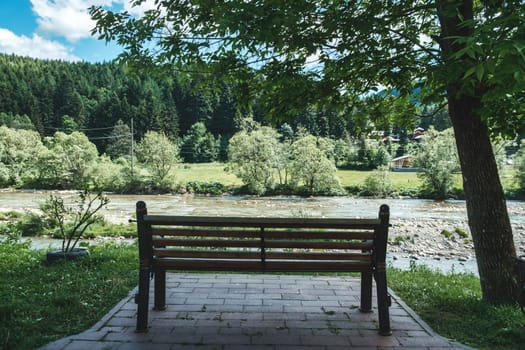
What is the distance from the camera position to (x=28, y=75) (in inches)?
3305

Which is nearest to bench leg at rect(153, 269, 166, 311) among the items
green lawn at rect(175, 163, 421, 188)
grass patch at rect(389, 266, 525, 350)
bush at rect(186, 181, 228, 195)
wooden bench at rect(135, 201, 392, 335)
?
wooden bench at rect(135, 201, 392, 335)

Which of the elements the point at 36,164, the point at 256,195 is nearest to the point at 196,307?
the point at 256,195

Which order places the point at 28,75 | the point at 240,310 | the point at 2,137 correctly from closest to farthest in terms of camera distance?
the point at 240,310 < the point at 2,137 < the point at 28,75

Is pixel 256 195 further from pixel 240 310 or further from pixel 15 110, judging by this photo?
pixel 15 110

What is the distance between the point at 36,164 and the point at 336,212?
32.7 m

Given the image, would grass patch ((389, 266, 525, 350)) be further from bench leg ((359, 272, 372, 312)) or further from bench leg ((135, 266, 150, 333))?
bench leg ((135, 266, 150, 333))

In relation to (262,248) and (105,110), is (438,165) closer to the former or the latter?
Answer: (262,248)

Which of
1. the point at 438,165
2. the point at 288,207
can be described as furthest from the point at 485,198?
the point at 438,165

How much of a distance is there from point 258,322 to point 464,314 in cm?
223

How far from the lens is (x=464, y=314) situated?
13.4ft

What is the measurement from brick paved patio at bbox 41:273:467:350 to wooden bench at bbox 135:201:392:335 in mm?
240

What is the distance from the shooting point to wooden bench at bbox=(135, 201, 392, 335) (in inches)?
132

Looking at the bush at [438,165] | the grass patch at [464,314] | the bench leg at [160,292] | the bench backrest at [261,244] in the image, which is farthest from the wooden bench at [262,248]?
the bush at [438,165]

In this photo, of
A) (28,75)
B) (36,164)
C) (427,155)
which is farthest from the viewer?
(28,75)
